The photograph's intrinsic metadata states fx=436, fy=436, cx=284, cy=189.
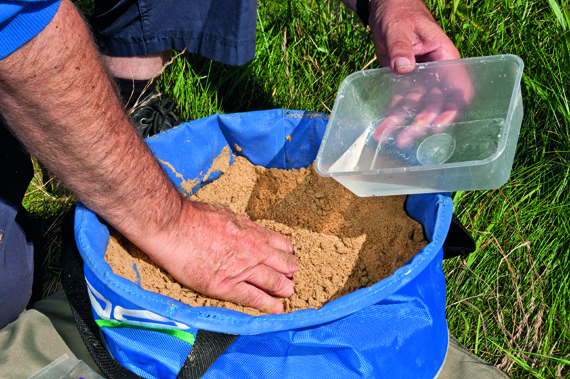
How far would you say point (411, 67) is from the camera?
101cm

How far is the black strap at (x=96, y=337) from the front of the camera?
0.74 meters

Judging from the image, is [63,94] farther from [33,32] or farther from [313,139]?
[313,139]

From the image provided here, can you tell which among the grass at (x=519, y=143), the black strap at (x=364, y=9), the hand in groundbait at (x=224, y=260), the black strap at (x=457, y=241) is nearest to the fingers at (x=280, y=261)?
the hand in groundbait at (x=224, y=260)

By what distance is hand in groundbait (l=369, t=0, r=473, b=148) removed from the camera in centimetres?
110

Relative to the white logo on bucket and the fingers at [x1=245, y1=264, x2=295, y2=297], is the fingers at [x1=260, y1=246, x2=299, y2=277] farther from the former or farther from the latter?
the white logo on bucket

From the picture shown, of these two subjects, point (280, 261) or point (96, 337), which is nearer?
point (96, 337)

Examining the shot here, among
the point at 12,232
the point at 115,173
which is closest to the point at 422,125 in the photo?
the point at 115,173

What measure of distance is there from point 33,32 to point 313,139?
2.73 feet

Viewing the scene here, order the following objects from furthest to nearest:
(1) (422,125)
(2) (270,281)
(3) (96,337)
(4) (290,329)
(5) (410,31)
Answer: (1) (422,125) → (5) (410,31) → (2) (270,281) → (3) (96,337) → (4) (290,329)

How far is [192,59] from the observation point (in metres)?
1.67

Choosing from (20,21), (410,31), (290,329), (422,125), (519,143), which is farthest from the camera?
(519,143)

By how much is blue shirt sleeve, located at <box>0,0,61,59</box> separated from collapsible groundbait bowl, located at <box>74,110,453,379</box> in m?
0.40

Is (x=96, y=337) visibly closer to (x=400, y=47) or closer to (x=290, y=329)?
(x=290, y=329)

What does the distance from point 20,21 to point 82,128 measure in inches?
7.5
